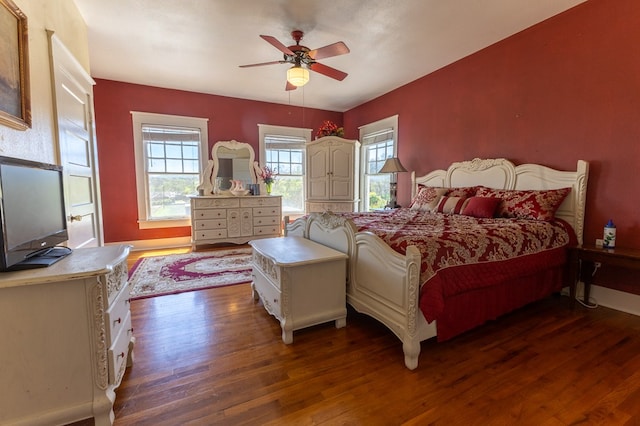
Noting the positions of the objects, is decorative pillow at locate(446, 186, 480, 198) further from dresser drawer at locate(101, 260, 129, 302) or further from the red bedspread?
dresser drawer at locate(101, 260, 129, 302)

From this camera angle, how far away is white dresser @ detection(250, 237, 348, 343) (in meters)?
2.00

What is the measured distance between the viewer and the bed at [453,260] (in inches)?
69.1

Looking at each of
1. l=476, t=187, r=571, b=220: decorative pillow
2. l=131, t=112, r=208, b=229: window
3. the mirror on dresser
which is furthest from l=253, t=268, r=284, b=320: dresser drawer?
l=131, t=112, r=208, b=229: window

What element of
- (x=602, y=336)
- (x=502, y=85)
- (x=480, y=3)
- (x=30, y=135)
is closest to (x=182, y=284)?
(x=30, y=135)

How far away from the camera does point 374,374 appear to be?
1680 mm

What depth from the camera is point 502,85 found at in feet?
10.8

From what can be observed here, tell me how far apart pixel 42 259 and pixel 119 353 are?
57cm

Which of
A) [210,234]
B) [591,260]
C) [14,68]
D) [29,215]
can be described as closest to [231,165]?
[210,234]

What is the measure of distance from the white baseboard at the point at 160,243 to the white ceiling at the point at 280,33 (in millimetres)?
2559

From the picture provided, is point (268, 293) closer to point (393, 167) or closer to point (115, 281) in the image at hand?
point (115, 281)

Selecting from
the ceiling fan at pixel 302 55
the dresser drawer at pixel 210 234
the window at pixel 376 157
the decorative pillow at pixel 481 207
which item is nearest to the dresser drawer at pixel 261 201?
the dresser drawer at pixel 210 234

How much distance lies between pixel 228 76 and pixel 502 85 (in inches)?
142

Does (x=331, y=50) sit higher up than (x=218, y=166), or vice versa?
(x=331, y=50)

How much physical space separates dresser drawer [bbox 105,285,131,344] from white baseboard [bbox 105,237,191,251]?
3608 millimetres
